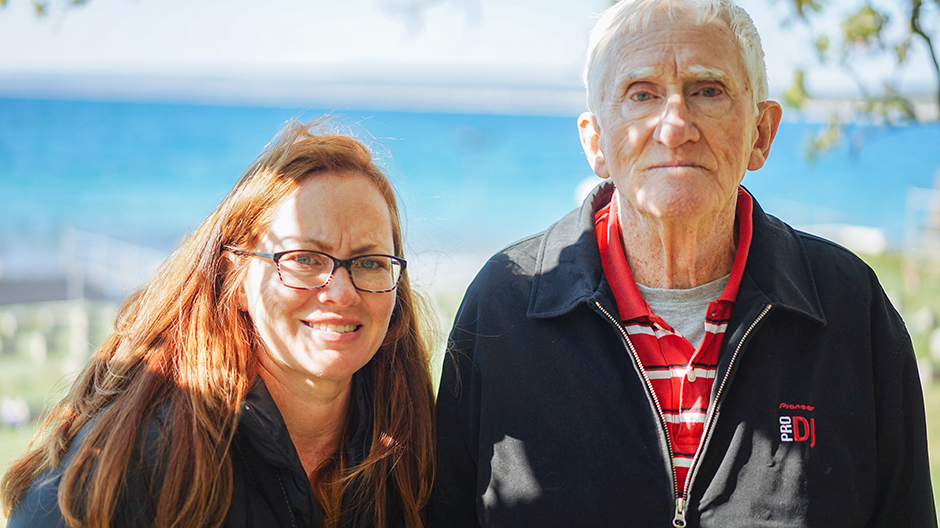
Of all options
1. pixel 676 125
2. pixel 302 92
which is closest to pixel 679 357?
pixel 676 125

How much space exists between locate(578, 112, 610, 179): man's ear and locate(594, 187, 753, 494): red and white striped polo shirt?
30cm

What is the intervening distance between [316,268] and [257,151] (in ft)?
71.9

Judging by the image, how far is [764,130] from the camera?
1.97 metres

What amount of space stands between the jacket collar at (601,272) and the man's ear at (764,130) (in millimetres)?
144

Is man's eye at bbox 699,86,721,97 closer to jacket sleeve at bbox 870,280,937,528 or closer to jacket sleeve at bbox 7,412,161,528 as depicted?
jacket sleeve at bbox 870,280,937,528

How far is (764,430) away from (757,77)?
36.1 inches

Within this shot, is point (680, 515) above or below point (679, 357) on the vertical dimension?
below

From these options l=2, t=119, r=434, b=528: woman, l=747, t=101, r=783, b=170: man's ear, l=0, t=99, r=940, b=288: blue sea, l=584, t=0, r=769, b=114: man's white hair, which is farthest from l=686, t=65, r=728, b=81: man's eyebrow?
l=0, t=99, r=940, b=288: blue sea

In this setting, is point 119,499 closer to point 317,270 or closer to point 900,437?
point 317,270

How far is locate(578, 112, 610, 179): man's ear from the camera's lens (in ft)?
6.66

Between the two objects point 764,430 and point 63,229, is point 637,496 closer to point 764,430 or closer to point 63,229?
point 764,430

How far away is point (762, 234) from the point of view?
1.96 meters

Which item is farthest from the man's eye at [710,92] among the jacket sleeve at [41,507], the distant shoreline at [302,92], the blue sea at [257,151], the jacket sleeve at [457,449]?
the distant shoreline at [302,92]

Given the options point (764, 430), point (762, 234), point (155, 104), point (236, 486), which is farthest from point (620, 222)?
point (155, 104)
